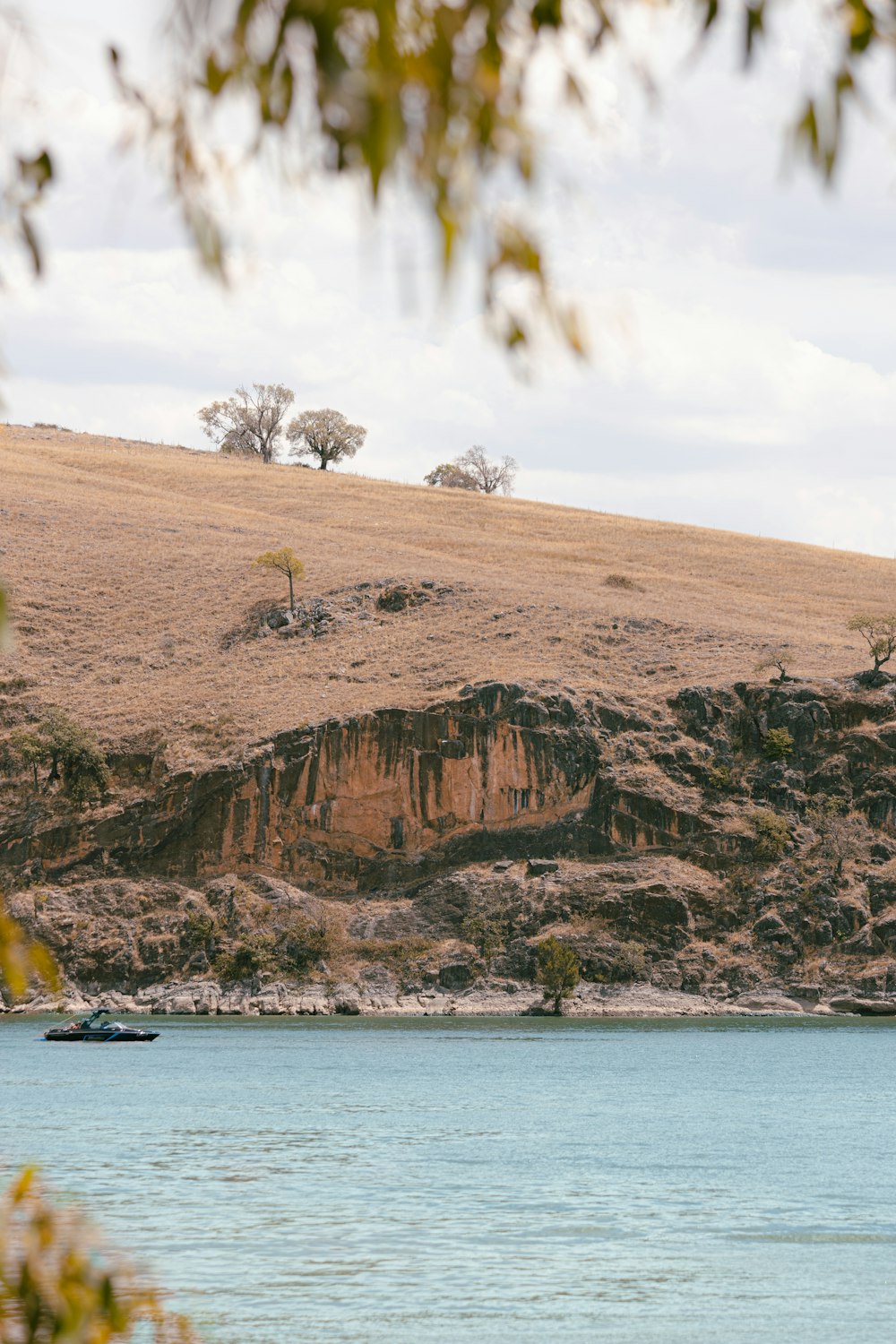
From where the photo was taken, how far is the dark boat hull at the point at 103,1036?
61.8 metres

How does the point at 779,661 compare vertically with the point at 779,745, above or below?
above

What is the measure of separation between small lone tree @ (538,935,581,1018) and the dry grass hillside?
49.8 ft

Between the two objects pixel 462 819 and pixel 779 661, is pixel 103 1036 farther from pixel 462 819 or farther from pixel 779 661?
pixel 779 661

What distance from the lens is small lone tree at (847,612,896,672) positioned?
84812 millimetres

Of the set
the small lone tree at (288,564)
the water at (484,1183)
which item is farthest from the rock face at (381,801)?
the water at (484,1183)

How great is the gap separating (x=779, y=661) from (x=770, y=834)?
10168 millimetres

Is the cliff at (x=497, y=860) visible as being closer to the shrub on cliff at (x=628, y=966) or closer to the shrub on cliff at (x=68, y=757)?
the shrub on cliff at (x=628, y=966)

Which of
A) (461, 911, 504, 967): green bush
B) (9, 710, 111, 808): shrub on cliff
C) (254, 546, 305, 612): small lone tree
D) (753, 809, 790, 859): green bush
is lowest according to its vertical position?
(461, 911, 504, 967): green bush

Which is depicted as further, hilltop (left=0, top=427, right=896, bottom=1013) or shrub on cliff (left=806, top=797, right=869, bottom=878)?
shrub on cliff (left=806, top=797, right=869, bottom=878)

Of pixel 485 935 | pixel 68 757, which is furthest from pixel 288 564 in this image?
pixel 485 935

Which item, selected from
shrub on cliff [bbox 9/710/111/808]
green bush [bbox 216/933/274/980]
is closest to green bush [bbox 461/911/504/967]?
green bush [bbox 216/933/274/980]

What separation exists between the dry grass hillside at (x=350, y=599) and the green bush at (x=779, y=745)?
5992 mm

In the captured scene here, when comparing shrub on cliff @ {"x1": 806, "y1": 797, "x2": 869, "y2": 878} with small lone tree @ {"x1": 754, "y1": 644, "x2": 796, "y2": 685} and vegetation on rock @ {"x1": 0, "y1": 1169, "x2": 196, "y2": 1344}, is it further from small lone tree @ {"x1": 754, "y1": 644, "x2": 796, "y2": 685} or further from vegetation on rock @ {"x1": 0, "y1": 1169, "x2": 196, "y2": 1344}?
vegetation on rock @ {"x1": 0, "y1": 1169, "x2": 196, "y2": 1344}

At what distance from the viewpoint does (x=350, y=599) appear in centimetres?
9844
